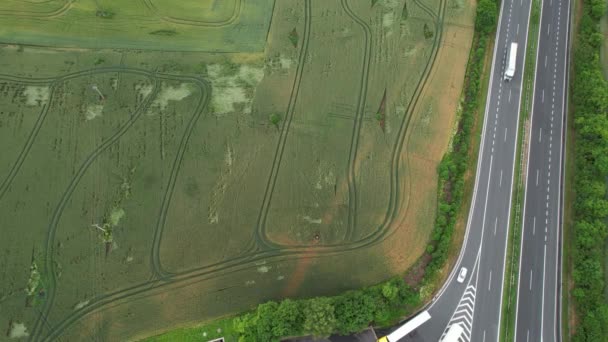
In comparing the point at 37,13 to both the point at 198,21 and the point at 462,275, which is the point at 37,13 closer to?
the point at 198,21

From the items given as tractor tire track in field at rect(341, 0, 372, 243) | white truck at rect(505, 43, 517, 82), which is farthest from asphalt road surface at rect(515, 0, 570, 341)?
tractor tire track in field at rect(341, 0, 372, 243)

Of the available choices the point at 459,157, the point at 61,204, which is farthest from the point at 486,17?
the point at 61,204

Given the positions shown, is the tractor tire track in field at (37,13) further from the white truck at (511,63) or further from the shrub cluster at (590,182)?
the shrub cluster at (590,182)

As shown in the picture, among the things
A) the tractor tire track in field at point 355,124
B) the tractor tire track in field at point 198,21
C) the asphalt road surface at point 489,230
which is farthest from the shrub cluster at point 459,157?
the tractor tire track in field at point 198,21

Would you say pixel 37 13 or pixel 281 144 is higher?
pixel 37 13

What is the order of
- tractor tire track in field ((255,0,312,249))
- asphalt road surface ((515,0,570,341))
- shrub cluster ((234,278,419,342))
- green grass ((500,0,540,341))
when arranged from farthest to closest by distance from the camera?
tractor tire track in field ((255,0,312,249)) → asphalt road surface ((515,0,570,341)) → green grass ((500,0,540,341)) → shrub cluster ((234,278,419,342))

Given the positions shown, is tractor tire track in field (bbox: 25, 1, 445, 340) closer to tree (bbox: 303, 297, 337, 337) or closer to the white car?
tree (bbox: 303, 297, 337, 337)
